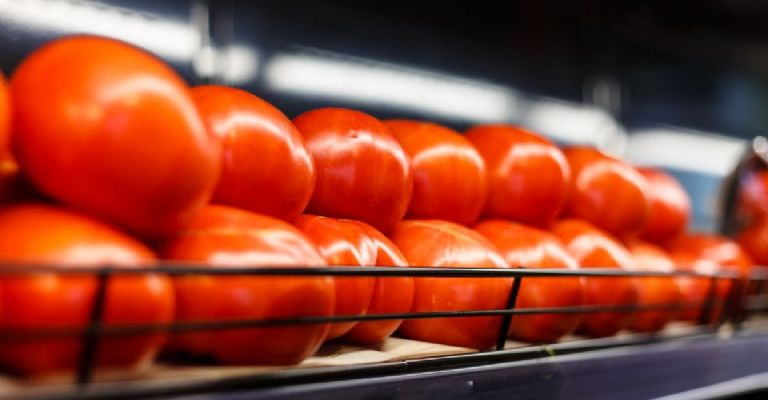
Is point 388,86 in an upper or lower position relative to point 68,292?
upper

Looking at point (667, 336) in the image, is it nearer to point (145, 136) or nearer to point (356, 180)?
point (356, 180)

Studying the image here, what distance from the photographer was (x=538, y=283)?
1.11m

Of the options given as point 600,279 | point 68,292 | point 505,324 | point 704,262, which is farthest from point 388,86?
point 68,292

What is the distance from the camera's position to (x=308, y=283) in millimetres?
718

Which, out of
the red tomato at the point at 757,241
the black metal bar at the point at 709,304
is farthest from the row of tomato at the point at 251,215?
the red tomato at the point at 757,241

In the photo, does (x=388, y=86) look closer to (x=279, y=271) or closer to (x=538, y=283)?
(x=538, y=283)

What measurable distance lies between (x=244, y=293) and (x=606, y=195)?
88 centimetres

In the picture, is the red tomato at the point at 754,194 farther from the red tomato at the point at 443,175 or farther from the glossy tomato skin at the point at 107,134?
the glossy tomato skin at the point at 107,134

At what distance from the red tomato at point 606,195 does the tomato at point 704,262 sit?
199 millimetres

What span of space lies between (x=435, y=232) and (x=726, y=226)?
1.30 meters

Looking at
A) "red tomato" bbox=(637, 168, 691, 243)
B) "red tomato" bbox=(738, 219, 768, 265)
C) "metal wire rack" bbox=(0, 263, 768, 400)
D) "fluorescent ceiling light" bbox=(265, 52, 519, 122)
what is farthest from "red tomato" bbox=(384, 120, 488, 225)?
"red tomato" bbox=(738, 219, 768, 265)

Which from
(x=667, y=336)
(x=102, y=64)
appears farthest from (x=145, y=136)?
(x=667, y=336)

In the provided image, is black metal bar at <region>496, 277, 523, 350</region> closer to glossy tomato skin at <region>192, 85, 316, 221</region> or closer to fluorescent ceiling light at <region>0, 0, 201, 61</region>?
glossy tomato skin at <region>192, 85, 316, 221</region>

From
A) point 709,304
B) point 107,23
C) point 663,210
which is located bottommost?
point 709,304
